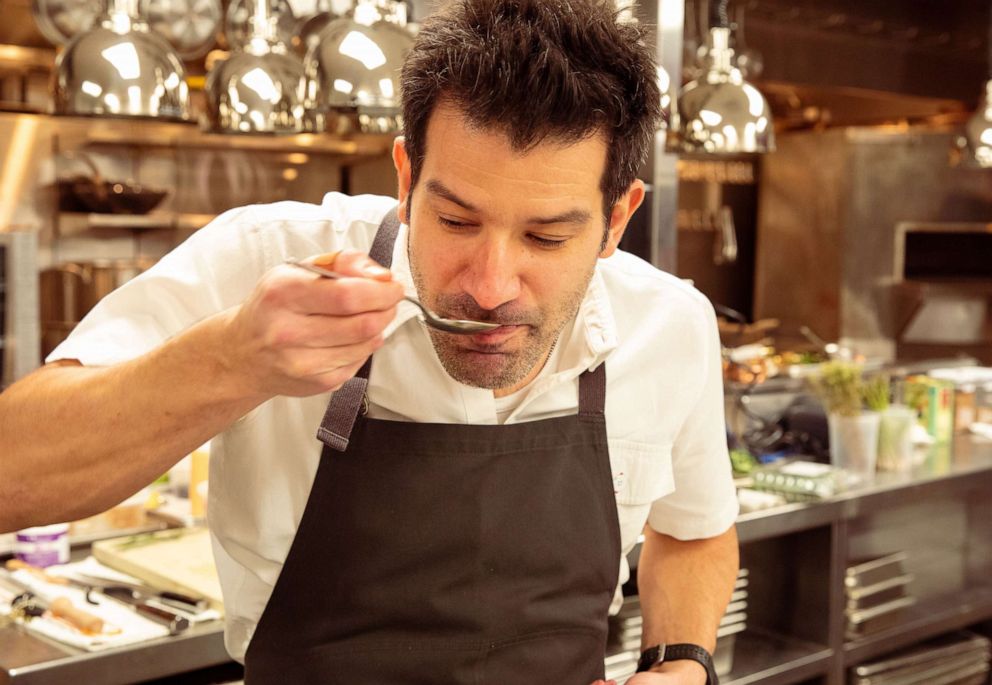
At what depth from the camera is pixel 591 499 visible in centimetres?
183

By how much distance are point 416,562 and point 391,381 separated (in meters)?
0.27

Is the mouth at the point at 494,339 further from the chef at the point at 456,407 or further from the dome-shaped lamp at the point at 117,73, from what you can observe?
the dome-shaped lamp at the point at 117,73

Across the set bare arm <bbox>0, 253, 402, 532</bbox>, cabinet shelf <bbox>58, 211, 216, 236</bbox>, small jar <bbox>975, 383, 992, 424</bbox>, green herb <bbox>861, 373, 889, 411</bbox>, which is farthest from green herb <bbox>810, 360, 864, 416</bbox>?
cabinet shelf <bbox>58, 211, 216, 236</bbox>

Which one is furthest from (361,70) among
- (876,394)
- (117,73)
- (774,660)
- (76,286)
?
(76,286)

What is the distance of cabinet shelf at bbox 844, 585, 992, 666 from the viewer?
3145 millimetres

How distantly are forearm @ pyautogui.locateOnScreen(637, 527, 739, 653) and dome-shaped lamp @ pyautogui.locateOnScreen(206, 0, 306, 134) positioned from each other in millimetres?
1114

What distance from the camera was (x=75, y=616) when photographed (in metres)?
2.00

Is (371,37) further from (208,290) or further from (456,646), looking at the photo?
(456,646)

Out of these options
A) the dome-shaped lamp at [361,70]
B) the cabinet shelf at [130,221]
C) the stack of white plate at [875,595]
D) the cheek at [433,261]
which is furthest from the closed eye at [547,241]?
the cabinet shelf at [130,221]

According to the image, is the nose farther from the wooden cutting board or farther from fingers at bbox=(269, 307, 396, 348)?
the wooden cutting board

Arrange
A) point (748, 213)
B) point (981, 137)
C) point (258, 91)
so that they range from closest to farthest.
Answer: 1. point (258, 91)
2. point (981, 137)
3. point (748, 213)

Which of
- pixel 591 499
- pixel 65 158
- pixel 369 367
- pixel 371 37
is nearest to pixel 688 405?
pixel 591 499

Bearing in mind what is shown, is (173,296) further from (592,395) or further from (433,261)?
(592,395)

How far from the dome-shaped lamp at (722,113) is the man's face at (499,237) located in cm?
139
